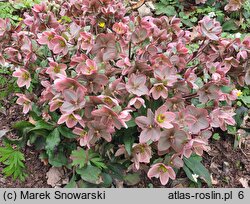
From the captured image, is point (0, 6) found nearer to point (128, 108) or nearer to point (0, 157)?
point (0, 157)

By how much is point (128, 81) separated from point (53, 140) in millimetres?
524

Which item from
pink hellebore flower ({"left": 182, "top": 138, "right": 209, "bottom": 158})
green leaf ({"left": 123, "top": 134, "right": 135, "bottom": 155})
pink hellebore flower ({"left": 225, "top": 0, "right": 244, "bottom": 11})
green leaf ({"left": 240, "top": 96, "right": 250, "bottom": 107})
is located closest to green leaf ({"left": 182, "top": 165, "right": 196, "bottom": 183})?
pink hellebore flower ({"left": 182, "top": 138, "right": 209, "bottom": 158})

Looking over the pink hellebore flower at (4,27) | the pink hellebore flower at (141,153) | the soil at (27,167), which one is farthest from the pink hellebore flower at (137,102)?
the pink hellebore flower at (4,27)

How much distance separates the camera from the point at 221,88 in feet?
8.64

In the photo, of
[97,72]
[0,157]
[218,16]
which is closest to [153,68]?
[97,72]

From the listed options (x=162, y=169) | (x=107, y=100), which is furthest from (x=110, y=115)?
(x=162, y=169)

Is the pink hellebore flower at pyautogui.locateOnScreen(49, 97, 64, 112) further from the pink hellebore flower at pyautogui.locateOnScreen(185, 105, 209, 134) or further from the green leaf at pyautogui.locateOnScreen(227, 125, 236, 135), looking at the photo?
the green leaf at pyautogui.locateOnScreen(227, 125, 236, 135)

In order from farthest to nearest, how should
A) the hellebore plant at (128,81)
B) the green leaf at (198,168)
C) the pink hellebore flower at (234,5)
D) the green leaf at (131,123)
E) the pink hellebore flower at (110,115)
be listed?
the pink hellebore flower at (234,5) → the green leaf at (198,168) → the green leaf at (131,123) → the hellebore plant at (128,81) → the pink hellebore flower at (110,115)

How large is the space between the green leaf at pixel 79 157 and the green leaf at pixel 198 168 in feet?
1.90

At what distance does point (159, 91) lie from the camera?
2346 millimetres

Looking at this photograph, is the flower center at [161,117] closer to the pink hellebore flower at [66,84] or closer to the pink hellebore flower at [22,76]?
the pink hellebore flower at [66,84]

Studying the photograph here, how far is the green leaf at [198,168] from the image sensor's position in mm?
2574

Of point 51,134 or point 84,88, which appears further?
point 51,134

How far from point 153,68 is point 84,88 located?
1.29ft
